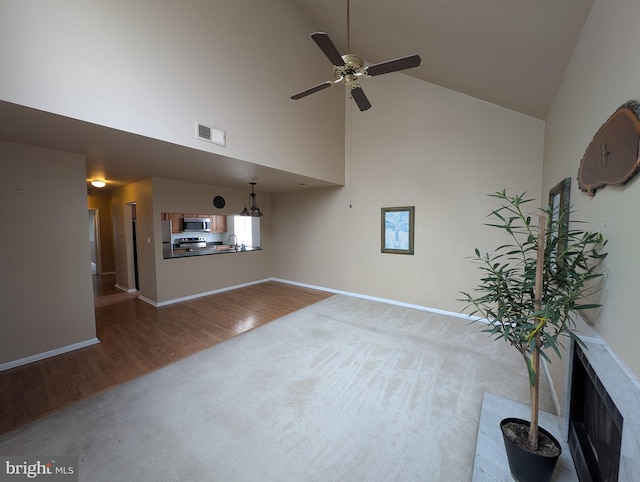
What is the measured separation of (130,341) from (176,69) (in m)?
3.26

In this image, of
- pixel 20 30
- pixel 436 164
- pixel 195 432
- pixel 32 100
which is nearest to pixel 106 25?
pixel 20 30

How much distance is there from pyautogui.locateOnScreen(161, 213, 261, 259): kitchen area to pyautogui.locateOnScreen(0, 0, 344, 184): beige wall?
2.95 m

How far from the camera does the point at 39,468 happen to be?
5.37 ft

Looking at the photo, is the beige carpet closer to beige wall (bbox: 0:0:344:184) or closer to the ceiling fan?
beige wall (bbox: 0:0:344:184)

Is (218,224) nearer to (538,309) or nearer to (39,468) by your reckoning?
(39,468)

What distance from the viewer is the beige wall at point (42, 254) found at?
2.72m

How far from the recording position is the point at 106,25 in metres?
2.13

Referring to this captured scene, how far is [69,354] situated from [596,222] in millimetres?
4978

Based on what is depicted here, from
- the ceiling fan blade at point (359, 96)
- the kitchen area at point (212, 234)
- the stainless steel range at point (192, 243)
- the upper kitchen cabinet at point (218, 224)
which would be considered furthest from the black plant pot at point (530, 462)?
the upper kitchen cabinet at point (218, 224)

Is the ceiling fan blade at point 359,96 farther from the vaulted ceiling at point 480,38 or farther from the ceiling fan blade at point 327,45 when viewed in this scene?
the vaulted ceiling at point 480,38

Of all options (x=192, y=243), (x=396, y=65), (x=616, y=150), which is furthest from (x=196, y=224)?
(x=616, y=150)

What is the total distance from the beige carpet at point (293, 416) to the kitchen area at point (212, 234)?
3424 mm

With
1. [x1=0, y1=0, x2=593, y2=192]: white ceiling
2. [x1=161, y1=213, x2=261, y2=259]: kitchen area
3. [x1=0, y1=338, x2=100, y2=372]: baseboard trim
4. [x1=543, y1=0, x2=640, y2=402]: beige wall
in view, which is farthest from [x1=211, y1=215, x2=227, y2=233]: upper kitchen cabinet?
[x1=543, y1=0, x2=640, y2=402]: beige wall

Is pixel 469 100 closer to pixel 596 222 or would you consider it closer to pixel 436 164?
pixel 436 164
